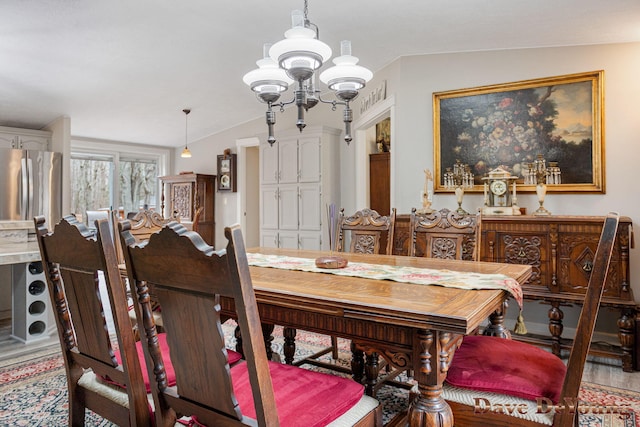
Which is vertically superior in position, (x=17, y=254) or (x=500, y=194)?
(x=500, y=194)

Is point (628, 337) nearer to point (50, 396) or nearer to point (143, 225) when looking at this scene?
point (143, 225)

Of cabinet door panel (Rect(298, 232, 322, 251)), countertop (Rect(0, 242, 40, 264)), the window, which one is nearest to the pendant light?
the window

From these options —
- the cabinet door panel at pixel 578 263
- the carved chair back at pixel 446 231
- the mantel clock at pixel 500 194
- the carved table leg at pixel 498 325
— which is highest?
the mantel clock at pixel 500 194

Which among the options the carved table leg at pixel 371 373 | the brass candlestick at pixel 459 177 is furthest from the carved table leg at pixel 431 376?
the brass candlestick at pixel 459 177

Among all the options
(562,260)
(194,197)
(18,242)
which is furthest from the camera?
(194,197)

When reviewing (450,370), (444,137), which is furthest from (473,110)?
(450,370)

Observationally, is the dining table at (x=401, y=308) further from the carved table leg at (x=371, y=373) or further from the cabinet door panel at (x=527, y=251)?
the cabinet door panel at (x=527, y=251)

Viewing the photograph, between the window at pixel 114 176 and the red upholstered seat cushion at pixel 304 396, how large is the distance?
6330 mm

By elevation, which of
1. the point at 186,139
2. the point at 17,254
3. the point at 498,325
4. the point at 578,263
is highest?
the point at 186,139

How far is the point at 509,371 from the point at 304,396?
2.29 feet

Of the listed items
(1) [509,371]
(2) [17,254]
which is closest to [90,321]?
(1) [509,371]

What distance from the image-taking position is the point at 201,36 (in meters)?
3.70

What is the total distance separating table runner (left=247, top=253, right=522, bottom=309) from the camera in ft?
5.18

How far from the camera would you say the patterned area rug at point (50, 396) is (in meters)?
2.08
